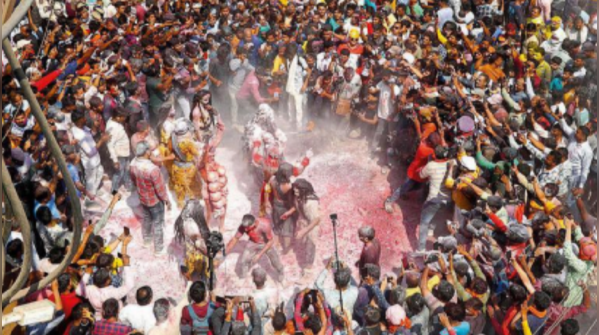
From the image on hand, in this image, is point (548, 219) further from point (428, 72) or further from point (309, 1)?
point (309, 1)

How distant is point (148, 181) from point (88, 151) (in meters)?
1.52

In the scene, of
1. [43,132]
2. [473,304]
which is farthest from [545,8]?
[43,132]

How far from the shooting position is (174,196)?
10.6 metres

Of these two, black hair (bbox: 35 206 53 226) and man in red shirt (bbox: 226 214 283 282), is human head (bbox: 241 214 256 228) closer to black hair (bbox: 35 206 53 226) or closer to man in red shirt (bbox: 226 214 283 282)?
man in red shirt (bbox: 226 214 283 282)

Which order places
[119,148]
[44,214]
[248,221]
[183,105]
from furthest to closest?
[183,105]
[119,148]
[248,221]
[44,214]

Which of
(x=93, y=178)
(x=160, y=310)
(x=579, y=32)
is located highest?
(x=579, y=32)

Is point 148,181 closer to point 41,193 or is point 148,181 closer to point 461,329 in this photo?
point 41,193

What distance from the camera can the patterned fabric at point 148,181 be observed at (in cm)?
881

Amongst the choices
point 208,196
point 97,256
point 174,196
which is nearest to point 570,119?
point 208,196

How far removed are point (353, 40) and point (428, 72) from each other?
2.03 m

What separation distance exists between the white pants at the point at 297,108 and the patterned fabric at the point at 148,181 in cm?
384

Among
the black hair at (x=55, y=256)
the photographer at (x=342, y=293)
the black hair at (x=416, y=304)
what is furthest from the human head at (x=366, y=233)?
the black hair at (x=55, y=256)

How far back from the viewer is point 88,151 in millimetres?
9852

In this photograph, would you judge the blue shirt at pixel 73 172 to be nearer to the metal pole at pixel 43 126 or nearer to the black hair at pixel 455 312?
the black hair at pixel 455 312
